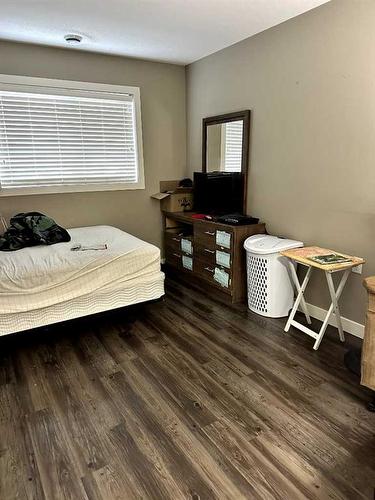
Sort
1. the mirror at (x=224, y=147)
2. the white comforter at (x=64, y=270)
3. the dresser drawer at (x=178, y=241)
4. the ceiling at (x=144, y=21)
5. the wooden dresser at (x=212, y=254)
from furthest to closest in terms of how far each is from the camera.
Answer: the dresser drawer at (x=178, y=241), the mirror at (x=224, y=147), the wooden dresser at (x=212, y=254), the ceiling at (x=144, y=21), the white comforter at (x=64, y=270)

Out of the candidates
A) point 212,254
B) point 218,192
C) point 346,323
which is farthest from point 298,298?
point 218,192

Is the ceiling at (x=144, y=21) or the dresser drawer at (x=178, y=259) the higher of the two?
the ceiling at (x=144, y=21)

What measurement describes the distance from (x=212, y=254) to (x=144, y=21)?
220cm

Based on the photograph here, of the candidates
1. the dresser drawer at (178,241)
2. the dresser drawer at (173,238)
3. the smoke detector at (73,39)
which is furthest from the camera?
the dresser drawer at (173,238)

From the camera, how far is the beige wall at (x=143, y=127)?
3.54 m

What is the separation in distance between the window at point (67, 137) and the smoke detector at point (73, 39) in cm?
44

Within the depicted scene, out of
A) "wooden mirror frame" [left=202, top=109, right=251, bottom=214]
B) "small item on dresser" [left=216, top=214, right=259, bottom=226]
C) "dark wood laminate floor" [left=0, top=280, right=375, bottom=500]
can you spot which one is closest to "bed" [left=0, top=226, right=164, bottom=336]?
"dark wood laminate floor" [left=0, top=280, right=375, bottom=500]

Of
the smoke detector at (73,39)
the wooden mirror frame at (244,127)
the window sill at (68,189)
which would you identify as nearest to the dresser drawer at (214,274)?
the wooden mirror frame at (244,127)

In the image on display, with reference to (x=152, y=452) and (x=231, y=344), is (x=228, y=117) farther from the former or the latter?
(x=152, y=452)

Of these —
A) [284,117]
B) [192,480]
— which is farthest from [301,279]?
[192,480]

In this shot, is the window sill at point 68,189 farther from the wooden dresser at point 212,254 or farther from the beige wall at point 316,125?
the beige wall at point 316,125

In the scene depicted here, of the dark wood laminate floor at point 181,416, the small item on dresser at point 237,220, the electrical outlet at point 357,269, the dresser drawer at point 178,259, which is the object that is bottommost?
the dark wood laminate floor at point 181,416

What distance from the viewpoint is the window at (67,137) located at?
3.53 meters

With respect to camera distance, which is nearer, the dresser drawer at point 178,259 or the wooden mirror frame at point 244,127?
the wooden mirror frame at point 244,127
